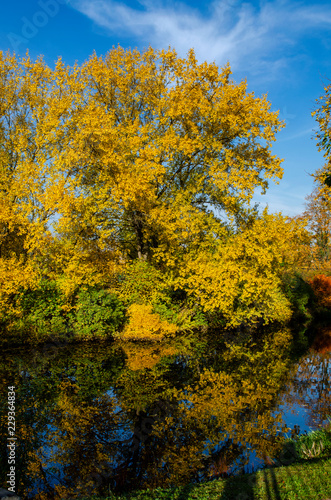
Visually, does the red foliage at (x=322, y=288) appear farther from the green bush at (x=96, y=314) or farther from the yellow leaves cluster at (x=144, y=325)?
the green bush at (x=96, y=314)

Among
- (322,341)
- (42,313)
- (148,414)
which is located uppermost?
(42,313)

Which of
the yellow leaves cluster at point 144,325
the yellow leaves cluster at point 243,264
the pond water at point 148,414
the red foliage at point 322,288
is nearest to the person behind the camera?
the pond water at point 148,414

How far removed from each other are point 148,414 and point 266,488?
16.4ft

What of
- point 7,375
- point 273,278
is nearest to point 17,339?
point 7,375

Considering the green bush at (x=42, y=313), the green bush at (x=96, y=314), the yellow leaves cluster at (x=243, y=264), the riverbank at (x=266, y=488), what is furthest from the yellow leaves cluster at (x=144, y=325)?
the riverbank at (x=266, y=488)

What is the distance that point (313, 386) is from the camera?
13.2 m

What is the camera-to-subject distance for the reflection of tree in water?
1047 cm

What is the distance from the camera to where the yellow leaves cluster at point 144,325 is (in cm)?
1939

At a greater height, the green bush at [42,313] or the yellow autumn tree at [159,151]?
the yellow autumn tree at [159,151]

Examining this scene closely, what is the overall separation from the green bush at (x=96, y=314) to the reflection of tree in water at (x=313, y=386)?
9.74 metres

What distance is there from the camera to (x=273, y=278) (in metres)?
18.3

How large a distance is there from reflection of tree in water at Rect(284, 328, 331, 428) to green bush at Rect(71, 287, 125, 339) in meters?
9.74

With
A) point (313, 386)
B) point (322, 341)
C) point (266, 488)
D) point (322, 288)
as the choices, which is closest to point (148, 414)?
point (266, 488)

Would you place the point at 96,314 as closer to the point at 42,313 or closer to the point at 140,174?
the point at 42,313
